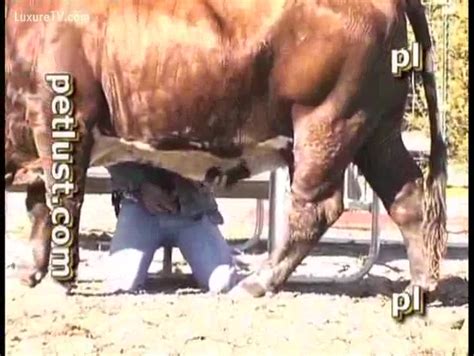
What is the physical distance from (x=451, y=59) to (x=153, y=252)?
1.08 meters

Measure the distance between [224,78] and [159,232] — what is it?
1.69 ft

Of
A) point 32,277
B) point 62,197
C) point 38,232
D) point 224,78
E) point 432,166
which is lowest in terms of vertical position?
point 32,277

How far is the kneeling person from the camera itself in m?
4.16

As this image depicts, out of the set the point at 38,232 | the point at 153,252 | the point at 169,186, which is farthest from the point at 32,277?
the point at 169,186

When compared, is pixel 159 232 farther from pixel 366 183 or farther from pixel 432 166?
pixel 432 166

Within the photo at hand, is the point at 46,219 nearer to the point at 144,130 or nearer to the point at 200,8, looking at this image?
the point at 144,130

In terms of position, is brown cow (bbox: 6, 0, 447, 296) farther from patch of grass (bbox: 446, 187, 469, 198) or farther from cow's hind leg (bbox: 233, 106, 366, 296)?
patch of grass (bbox: 446, 187, 469, 198)

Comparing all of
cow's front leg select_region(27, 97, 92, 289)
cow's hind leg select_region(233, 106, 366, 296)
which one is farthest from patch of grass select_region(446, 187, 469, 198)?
cow's front leg select_region(27, 97, 92, 289)

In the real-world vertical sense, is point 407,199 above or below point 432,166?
below

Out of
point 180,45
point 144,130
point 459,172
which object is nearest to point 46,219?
point 144,130

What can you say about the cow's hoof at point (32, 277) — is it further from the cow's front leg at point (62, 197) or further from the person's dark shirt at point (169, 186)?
the person's dark shirt at point (169, 186)

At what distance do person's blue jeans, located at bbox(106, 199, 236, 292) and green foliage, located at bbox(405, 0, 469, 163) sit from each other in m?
0.70

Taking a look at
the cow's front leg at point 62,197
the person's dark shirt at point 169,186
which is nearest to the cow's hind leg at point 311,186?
the person's dark shirt at point 169,186

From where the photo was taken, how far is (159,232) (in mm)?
4176
